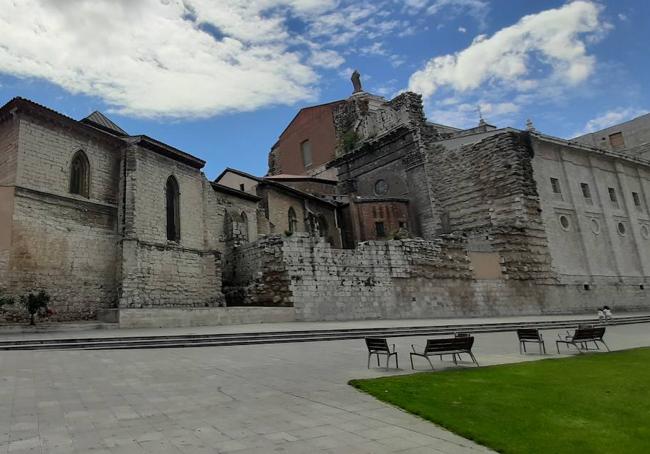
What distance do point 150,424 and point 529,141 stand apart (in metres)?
29.4

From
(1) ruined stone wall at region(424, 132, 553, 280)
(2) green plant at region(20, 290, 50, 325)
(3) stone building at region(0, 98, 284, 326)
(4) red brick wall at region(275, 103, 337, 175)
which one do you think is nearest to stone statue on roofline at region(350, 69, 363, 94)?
(4) red brick wall at region(275, 103, 337, 175)

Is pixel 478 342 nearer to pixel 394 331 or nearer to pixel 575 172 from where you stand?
pixel 394 331

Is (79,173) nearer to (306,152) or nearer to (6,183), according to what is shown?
(6,183)

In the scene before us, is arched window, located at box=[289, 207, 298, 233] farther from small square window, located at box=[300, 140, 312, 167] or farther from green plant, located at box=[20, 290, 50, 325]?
green plant, located at box=[20, 290, 50, 325]

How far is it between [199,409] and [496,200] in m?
26.0

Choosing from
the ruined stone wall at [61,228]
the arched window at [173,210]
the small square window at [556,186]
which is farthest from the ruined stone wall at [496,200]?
the ruined stone wall at [61,228]

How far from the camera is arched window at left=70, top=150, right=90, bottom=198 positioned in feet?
60.5

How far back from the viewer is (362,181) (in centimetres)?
3509

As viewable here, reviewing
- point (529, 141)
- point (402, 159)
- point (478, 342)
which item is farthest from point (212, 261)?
point (529, 141)

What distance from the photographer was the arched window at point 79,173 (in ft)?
60.5

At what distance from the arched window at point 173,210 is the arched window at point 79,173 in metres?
3.53

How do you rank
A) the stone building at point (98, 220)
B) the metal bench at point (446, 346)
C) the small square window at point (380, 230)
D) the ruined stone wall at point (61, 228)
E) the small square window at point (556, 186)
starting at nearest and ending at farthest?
the metal bench at point (446, 346), the ruined stone wall at point (61, 228), the stone building at point (98, 220), the small square window at point (556, 186), the small square window at point (380, 230)

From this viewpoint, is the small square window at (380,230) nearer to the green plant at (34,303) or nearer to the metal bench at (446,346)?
the green plant at (34,303)

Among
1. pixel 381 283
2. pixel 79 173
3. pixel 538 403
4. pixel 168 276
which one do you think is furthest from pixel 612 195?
pixel 79 173
